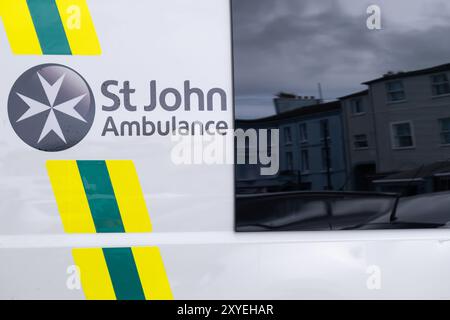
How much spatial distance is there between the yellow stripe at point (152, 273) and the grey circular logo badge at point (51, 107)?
50 cm

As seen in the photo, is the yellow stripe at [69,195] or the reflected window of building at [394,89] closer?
the yellow stripe at [69,195]

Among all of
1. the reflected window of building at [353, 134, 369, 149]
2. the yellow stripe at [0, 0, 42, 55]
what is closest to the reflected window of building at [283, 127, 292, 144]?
the reflected window of building at [353, 134, 369, 149]

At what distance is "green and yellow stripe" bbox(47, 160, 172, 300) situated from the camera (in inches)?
80.0

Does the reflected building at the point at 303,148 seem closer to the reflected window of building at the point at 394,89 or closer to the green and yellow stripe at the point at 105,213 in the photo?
the reflected window of building at the point at 394,89

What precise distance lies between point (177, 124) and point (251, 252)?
57cm

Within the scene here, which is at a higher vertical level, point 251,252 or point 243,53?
point 243,53

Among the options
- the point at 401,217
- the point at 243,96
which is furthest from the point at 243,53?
the point at 401,217

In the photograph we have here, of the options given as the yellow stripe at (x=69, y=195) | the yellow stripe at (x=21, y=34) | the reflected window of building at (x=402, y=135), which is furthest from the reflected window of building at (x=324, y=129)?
Result: the yellow stripe at (x=21, y=34)

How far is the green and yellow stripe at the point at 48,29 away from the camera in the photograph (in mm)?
2061

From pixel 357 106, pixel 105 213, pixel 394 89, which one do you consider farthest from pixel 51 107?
pixel 394 89

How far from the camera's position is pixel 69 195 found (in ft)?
6.66

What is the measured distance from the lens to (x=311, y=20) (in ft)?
6.90
